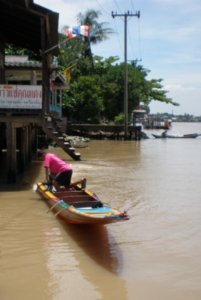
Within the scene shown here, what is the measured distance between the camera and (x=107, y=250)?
827 centimetres

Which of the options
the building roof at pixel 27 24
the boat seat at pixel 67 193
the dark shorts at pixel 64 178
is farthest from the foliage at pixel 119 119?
the boat seat at pixel 67 193

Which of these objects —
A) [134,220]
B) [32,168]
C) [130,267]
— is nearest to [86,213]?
[130,267]

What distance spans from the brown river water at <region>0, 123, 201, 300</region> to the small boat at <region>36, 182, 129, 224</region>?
39 cm

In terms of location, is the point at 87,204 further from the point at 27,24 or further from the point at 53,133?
the point at 27,24

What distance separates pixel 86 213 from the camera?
8.25 m

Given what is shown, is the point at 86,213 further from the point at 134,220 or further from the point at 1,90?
the point at 1,90

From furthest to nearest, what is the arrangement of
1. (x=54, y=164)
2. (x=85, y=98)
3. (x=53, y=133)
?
(x=85, y=98)
(x=53, y=133)
(x=54, y=164)

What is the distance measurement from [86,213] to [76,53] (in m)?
42.0

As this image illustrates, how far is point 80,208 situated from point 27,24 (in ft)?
33.0

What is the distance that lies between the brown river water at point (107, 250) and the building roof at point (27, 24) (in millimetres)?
5439

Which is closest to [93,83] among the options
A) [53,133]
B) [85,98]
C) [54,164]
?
[85,98]

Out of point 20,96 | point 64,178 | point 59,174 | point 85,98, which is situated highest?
point 85,98

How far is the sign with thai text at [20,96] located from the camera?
48.8ft

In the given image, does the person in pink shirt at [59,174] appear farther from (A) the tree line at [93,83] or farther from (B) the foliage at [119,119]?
(B) the foliage at [119,119]
